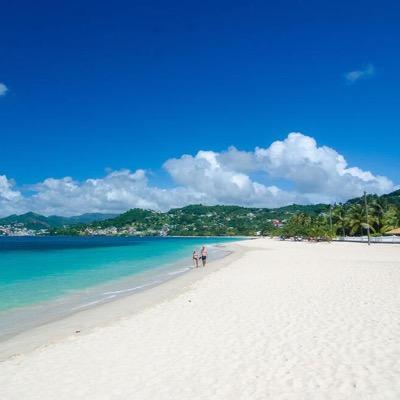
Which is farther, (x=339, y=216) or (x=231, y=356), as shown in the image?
(x=339, y=216)

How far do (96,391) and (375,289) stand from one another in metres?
12.0

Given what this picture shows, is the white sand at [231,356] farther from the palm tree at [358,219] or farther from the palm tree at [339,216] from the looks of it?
the palm tree at [339,216]

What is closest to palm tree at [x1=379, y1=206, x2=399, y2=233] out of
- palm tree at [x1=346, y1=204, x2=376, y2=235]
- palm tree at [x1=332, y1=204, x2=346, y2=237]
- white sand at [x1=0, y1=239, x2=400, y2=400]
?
palm tree at [x1=346, y1=204, x2=376, y2=235]

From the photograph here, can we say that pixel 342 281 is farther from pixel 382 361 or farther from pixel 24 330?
pixel 24 330

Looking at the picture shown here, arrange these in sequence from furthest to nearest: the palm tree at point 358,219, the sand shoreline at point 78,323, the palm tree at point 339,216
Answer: the palm tree at point 339,216 → the palm tree at point 358,219 → the sand shoreline at point 78,323

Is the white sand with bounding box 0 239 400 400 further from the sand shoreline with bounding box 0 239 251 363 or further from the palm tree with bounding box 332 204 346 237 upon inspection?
the palm tree with bounding box 332 204 346 237

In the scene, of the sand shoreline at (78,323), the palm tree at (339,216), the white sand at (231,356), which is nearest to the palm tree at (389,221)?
the palm tree at (339,216)

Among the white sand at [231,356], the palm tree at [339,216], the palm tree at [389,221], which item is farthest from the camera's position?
the palm tree at [339,216]

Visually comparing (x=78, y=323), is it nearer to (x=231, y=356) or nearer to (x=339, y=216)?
(x=231, y=356)

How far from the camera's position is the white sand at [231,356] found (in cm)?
593

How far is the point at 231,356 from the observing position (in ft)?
24.6

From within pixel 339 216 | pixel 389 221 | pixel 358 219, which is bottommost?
pixel 389 221

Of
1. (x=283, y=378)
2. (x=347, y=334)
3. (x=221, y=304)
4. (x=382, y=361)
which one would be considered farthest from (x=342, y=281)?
(x=283, y=378)

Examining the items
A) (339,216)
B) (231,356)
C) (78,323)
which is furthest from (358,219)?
(231,356)
